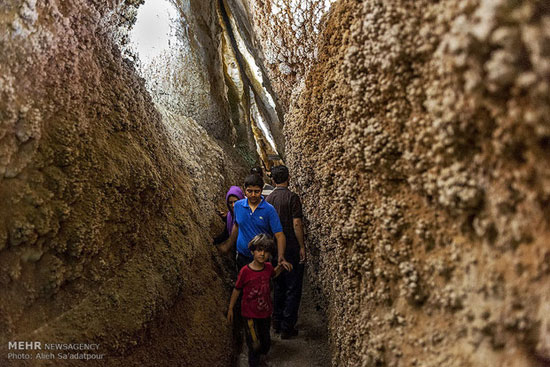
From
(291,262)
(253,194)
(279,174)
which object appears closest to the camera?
(253,194)

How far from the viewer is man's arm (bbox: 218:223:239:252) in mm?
4064

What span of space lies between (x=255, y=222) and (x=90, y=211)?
56.2 inches

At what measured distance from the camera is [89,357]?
7.95ft

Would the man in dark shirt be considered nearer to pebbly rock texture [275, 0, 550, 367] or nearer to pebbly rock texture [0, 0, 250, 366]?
pebbly rock texture [0, 0, 250, 366]

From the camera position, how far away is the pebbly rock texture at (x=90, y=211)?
2.16 m

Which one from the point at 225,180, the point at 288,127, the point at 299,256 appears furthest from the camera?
the point at 225,180

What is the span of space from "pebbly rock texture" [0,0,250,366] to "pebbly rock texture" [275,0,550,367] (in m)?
1.31

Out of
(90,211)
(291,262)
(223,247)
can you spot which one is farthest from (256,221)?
(90,211)

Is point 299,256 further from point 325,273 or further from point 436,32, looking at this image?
point 436,32

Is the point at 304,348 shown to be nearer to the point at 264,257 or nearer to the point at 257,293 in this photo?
the point at 257,293

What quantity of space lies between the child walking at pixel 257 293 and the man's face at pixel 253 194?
436 millimetres

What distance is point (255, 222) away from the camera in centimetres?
362

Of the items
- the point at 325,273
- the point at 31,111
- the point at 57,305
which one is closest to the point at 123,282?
the point at 57,305

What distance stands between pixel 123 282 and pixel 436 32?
235cm
